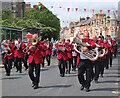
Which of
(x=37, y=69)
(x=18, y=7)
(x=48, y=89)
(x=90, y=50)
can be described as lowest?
(x=48, y=89)

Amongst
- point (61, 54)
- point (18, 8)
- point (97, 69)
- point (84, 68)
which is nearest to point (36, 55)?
point (84, 68)

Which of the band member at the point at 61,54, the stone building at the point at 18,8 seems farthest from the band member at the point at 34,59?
the stone building at the point at 18,8

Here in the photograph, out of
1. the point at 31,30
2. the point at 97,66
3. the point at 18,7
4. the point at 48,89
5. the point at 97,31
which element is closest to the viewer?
Answer: the point at 48,89

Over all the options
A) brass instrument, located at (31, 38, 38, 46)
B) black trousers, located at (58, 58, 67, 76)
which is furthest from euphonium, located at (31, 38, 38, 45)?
black trousers, located at (58, 58, 67, 76)

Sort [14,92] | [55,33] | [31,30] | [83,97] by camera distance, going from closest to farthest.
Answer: [83,97] < [14,92] < [31,30] < [55,33]

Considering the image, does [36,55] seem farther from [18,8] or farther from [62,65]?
[18,8]

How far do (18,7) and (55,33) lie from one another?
1951cm

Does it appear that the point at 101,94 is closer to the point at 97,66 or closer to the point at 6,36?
the point at 97,66

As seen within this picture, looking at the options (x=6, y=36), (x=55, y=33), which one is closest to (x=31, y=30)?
(x=6, y=36)

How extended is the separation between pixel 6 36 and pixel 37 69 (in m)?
17.1

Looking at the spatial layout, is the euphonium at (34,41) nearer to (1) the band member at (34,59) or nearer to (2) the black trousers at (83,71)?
(1) the band member at (34,59)

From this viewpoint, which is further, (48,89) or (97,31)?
(97,31)

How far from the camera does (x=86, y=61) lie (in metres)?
8.12

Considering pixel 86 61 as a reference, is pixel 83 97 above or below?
below
